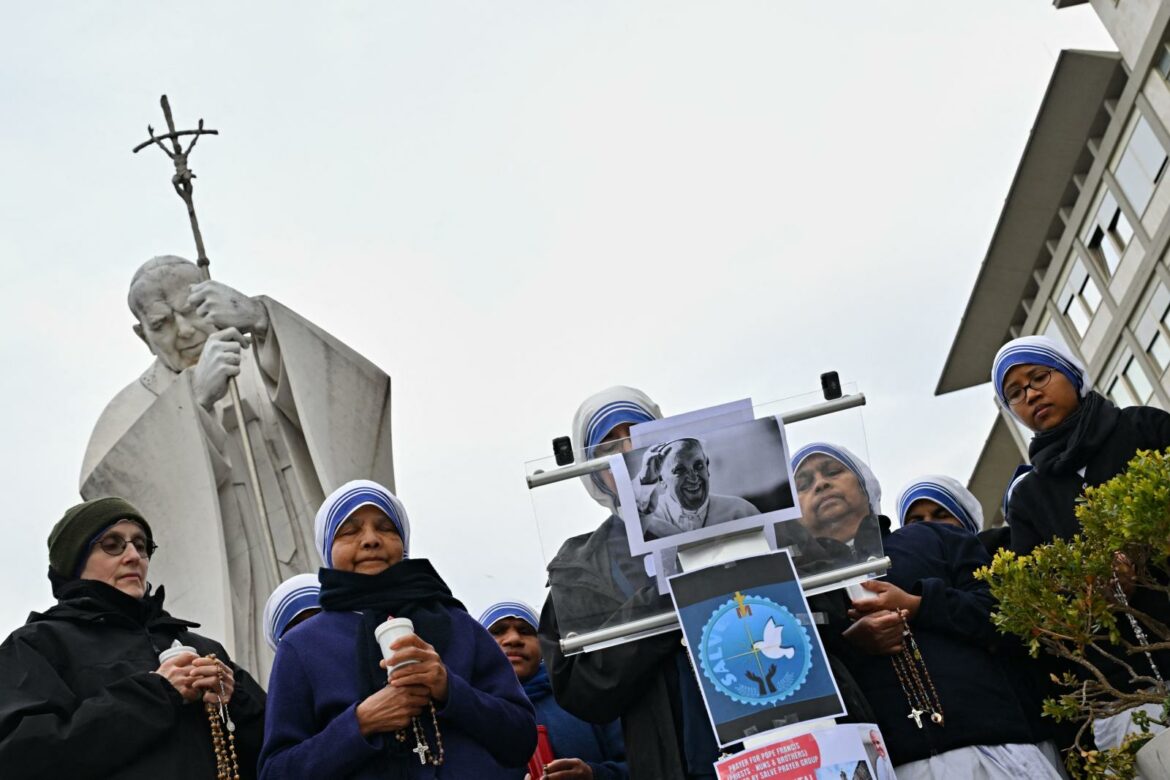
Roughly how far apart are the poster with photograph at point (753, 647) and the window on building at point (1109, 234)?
25870mm

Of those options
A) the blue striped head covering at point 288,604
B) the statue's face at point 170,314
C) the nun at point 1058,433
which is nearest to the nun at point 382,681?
the blue striped head covering at point 288,604

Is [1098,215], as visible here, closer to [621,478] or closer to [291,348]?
[291,348]

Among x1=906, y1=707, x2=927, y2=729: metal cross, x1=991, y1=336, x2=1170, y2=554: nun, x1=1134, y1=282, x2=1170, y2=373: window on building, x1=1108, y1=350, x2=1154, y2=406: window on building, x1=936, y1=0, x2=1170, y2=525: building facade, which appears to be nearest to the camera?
x1=906, y1=707, x2=927, y2=729: metal cross

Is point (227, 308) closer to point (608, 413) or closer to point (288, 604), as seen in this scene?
point (288, 604)

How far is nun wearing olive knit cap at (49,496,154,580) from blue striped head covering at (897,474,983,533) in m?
2.86

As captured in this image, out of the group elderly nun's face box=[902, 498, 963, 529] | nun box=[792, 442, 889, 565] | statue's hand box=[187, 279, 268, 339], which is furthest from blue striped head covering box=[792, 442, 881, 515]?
statue's hand box=[187, 279, 268, 339]

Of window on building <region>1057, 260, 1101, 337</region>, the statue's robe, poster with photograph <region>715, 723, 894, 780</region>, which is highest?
window on building <region>1057, 260, 1101, 337</region>

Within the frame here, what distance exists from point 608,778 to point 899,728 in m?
1.05

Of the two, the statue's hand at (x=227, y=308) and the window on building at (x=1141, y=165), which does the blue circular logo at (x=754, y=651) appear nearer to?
the statue's hand at (x=227, y=308)

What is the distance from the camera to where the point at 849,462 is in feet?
14.4

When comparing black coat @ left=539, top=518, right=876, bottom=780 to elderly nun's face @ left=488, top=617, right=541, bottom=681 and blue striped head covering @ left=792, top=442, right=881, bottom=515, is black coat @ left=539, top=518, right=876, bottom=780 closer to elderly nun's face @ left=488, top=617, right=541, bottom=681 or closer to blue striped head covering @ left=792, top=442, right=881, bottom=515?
blue striped head covering @ left=792, top=442, right=881, bottom=515

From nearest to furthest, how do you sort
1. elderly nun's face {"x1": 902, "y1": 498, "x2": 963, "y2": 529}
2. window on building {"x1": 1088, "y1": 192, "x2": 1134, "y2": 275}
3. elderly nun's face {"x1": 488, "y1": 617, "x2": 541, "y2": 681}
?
1. elderly nun's face {"x1": 902, "y1": 498, "x2": 963, "y2": 529}
2. elderly nun's face {"x1": 488, "y1": 617, "x2": 541, "y2": 681}
3. window on building {"x1": 1088, "y1": 192, "x2": 1134, "y2": 275}

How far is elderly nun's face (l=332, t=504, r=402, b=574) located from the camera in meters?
4.61

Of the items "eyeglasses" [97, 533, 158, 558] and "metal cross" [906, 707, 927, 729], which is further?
"eyeglasses" [97, 533, 158, 558]
